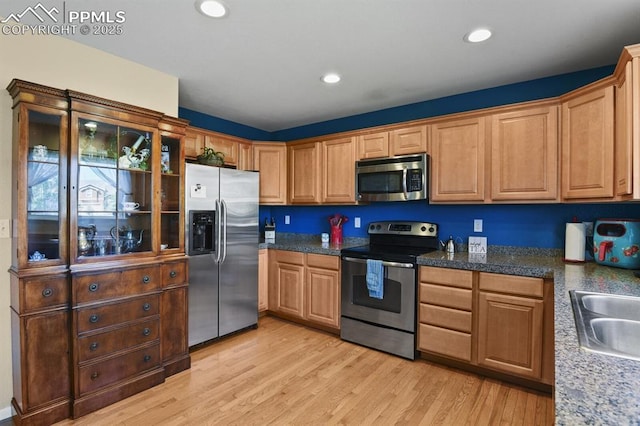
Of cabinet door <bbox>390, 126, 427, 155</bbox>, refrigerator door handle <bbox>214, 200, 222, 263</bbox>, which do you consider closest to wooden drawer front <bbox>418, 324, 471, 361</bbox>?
A: cabinet door <bbox>390, 126, 427, 155</bbox>

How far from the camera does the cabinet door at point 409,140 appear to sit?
313 centimetres

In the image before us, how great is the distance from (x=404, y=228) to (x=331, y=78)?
172 centimetres

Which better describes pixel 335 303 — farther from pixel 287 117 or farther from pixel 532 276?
pixel 287 117

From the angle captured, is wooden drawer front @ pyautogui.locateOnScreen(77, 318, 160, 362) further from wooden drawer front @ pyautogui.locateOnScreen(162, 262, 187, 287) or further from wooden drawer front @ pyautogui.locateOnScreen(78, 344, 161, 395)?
wooden drawer front @ pyautogui.locateOnScreen(162, 262, 187, 287)

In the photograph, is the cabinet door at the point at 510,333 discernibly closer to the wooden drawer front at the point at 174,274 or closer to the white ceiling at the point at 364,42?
the white ceiling at the point at 364,42

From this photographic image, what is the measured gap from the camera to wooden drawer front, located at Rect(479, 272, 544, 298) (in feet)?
7.54

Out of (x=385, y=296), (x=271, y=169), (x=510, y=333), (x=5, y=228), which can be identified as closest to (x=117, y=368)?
(x=5, y=228)

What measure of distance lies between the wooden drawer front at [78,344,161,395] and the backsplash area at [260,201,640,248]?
8.02ft

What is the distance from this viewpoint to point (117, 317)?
7.45ft

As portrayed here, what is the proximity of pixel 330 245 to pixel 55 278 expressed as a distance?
2.52 m

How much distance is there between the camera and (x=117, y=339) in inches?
89.2

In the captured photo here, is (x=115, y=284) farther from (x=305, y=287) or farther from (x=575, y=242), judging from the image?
(x=575, y=242)

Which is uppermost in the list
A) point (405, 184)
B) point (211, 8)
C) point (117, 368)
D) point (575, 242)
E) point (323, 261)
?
point (211, 8)

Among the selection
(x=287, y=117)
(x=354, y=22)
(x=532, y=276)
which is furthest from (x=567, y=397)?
(x=287, y=117)
